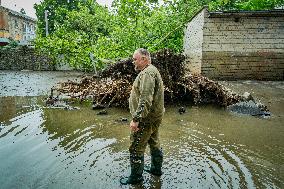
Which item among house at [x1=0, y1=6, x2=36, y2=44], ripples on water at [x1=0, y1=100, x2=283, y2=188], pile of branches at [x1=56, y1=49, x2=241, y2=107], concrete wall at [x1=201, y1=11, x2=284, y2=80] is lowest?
ripples on water at [x1=0, y1=100, x2=283, y2=188]

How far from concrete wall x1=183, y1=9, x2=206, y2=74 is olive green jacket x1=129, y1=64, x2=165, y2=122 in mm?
11722

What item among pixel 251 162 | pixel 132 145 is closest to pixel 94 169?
pixel 132 145

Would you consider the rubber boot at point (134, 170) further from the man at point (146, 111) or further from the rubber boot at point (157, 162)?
the rubber boot at point (157, 162)

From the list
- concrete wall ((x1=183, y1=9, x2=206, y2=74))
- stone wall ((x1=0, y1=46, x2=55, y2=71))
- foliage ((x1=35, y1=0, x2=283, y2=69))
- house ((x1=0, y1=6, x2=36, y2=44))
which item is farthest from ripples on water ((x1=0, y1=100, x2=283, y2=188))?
house ((x1=0, y1=6, x2=36, y2=44))

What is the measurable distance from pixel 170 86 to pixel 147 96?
571 centimetres

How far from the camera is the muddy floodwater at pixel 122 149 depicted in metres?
4.41

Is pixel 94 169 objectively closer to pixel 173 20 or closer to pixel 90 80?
pixel 90 80

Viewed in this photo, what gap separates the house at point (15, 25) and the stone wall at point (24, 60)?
16.3 m

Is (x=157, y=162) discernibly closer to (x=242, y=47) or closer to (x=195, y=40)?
(x=242, y=47)

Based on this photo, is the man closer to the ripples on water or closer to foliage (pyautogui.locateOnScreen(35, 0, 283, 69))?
the ripples on water

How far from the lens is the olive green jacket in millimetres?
4008

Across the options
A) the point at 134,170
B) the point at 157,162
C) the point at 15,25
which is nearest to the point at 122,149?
the point at 157,162

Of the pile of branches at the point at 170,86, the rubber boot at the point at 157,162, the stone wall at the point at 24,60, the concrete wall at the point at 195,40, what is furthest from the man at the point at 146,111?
the stone wall at the point at 24,60

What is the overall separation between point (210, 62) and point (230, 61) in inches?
44.6
